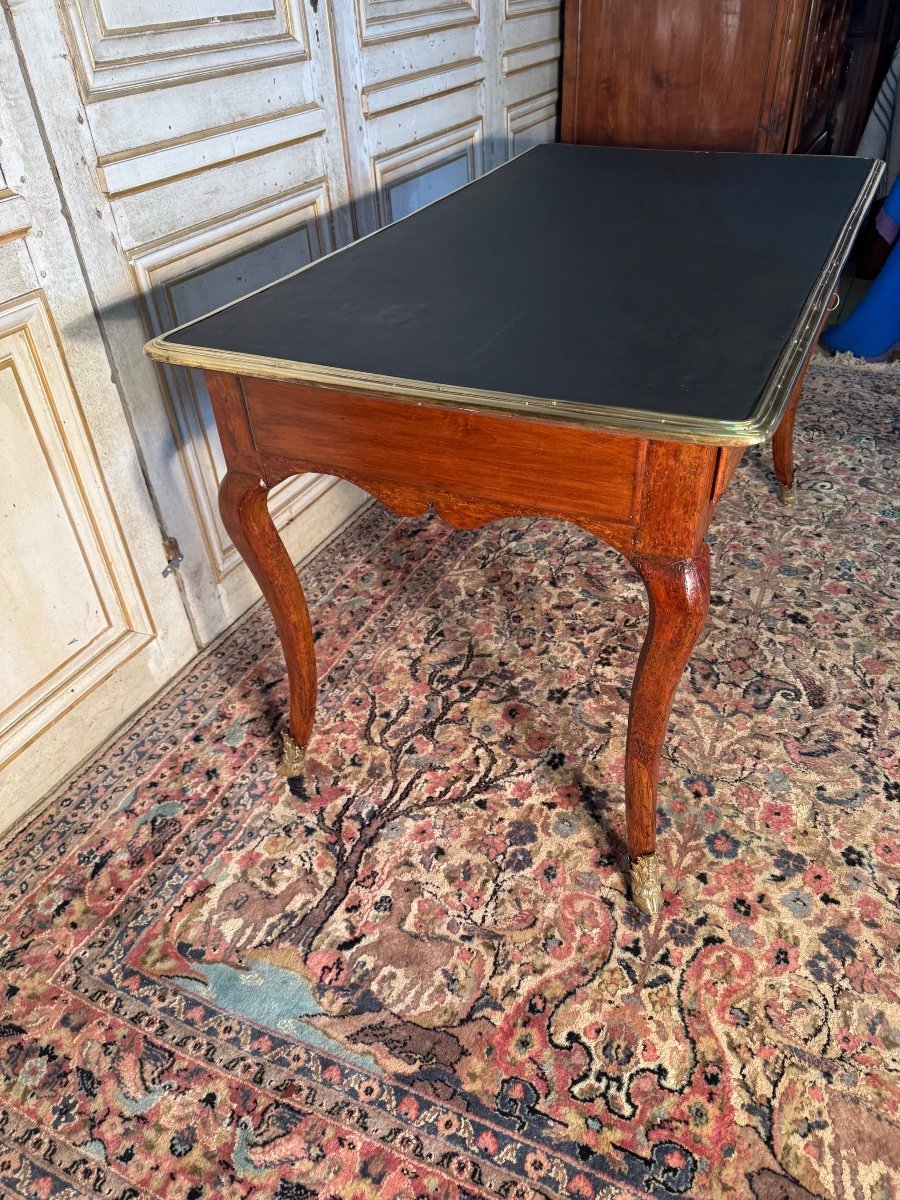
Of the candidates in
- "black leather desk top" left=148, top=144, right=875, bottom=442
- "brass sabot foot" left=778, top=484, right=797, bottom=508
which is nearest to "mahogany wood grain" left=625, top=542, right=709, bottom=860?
"black leather desk top" left=148, top=144, right=875, bottom=442

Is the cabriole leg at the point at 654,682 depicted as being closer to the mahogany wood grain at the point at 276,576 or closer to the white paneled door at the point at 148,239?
the mahogany wood grain at the point at 276,576

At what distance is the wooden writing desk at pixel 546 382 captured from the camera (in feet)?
3.50

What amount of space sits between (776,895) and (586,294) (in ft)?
3.54

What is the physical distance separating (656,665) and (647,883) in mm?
442

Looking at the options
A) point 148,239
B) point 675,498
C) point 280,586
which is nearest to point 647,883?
point 675,498

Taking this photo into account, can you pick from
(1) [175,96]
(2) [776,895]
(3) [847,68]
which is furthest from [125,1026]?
(3) [847,68]

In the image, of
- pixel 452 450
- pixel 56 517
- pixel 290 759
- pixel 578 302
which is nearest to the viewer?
pixel 452 450

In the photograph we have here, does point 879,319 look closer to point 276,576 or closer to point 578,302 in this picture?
point 578,302

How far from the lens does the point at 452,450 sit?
3.91 feet

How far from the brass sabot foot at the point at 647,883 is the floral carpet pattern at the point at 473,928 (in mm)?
28

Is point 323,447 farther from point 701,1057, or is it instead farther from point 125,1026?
point 701,1057

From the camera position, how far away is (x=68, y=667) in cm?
173

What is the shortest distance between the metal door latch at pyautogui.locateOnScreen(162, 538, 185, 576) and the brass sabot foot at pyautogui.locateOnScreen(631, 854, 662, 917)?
1.18 m

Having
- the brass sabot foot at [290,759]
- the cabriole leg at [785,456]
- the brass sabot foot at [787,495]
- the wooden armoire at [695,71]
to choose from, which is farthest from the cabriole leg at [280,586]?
the wooden armoire at [695,71]
